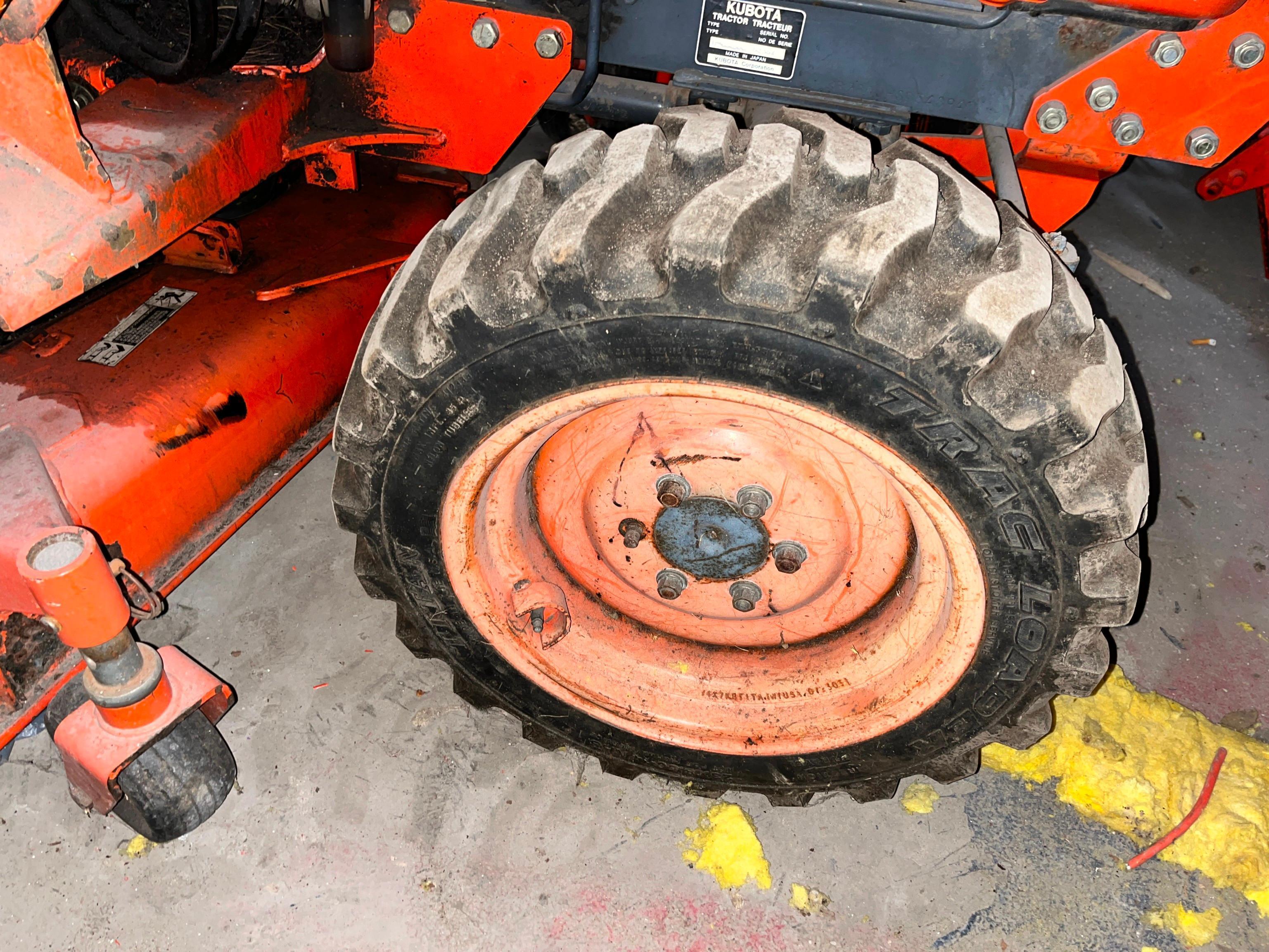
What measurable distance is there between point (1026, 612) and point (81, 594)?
63.2 inches

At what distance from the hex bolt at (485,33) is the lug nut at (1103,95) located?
1.09 metres

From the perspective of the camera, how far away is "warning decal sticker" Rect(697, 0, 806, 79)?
1629mm

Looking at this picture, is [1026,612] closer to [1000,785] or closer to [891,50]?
[1000,785]

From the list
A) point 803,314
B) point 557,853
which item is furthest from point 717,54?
point 557,853

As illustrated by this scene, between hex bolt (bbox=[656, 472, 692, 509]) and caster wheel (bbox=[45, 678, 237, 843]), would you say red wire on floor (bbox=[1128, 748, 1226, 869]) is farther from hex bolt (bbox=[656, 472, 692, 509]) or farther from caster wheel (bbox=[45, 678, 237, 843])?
caster wheel (bbox=[45, 678, 237, 843])

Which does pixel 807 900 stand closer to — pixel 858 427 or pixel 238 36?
pixel 858 427

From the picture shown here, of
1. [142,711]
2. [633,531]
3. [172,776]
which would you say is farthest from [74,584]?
[633,531]

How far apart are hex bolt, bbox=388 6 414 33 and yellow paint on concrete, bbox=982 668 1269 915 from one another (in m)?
2.07

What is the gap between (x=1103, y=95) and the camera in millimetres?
1611

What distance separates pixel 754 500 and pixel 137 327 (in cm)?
148

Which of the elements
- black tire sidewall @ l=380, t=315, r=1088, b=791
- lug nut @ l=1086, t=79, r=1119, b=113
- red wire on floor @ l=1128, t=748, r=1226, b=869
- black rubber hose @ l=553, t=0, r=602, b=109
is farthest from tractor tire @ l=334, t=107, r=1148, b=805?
red wire on floor @ l=1128, t=748, r=1226, b=869

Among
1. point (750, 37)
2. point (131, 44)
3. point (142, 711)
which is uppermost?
point (750, 37)

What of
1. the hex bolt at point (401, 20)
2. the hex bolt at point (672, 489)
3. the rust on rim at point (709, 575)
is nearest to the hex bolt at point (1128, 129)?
the rust on rim at point (709, 575)

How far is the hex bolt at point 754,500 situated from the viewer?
186cm
